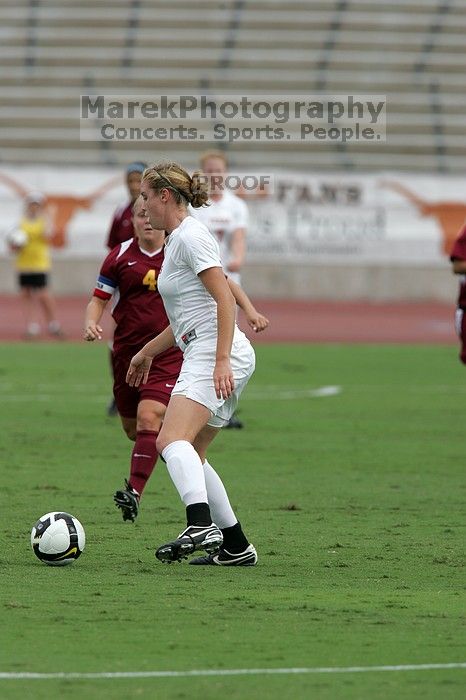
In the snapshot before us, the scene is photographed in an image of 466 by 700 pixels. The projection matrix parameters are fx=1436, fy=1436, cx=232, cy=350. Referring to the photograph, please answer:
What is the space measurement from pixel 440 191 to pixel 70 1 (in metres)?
10.4

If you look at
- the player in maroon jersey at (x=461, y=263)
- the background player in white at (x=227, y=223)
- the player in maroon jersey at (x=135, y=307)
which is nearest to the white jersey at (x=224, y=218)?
the background player in white at (x=227, y=223)

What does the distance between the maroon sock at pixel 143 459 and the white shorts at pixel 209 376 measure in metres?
1.36

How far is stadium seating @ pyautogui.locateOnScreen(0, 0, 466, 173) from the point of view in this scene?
31406mm

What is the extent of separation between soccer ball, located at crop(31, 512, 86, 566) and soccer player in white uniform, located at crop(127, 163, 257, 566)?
467 millimetres

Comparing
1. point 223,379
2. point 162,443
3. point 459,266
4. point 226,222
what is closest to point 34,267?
point 226,222

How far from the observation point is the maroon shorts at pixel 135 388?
8.31 meters

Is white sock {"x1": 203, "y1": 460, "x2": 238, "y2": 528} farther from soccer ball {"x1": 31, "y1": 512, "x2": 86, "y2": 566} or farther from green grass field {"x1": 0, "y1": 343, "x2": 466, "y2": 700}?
soccer ball {"x1": 31, "y1": 512, "x2": 86, "y2": 566}

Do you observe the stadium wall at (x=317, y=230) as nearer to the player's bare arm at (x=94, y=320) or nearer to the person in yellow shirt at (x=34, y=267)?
the person in yellow shirt at (x=34, y=267)

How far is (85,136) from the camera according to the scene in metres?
31.3

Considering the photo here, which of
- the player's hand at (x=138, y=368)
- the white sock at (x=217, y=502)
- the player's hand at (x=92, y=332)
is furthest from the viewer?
the player's hand at (x=92, y=332)

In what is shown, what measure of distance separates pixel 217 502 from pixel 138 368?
0.83 metres

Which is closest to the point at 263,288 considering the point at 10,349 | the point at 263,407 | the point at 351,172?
the point at 351,172

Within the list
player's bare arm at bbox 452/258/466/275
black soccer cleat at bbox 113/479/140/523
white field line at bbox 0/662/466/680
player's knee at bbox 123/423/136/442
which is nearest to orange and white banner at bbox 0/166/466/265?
player's bare arm at bbox 452/258/466/275

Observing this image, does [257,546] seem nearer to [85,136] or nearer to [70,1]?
[85,136]
